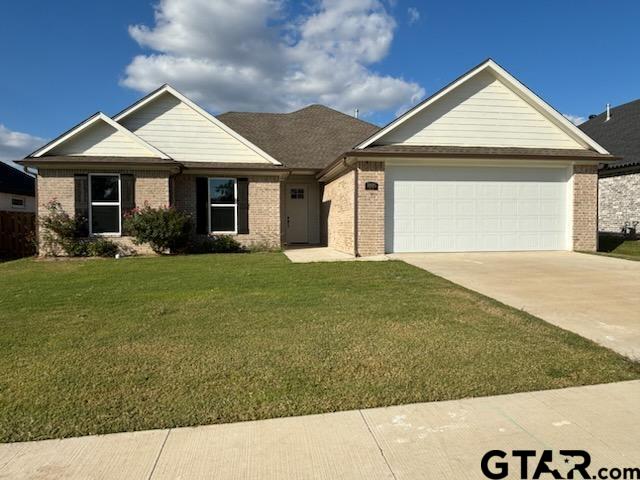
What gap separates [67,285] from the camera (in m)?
9.36

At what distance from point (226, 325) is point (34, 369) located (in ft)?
7.09

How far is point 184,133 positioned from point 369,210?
24.4 feet

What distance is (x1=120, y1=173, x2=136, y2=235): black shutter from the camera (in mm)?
15086

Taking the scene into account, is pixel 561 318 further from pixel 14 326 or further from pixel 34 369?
pixel 14 326

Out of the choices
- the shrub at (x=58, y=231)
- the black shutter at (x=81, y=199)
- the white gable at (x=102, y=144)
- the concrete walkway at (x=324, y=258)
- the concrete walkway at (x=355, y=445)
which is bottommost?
the concrete walkway at (x=355, y=445)

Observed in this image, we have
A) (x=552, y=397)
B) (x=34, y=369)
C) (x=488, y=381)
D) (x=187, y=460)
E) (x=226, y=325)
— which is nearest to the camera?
(x=187, y=460)

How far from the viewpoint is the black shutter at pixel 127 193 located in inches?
594

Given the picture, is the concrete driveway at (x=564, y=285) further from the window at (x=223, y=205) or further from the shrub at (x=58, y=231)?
the shrub at (x=58, y=231)

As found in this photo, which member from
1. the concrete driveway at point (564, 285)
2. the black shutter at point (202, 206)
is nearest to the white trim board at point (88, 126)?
the black shutter at point (202, 206)

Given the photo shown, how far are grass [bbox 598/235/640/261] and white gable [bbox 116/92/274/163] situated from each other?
472 inches

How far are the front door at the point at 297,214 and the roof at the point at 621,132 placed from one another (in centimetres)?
1304

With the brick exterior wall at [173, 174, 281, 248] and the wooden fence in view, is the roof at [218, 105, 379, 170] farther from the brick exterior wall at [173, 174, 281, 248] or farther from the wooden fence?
the wooden fence

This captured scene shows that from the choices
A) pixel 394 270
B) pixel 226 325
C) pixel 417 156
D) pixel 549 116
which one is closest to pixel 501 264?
pixel 394 270

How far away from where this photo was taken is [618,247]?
651 inches
